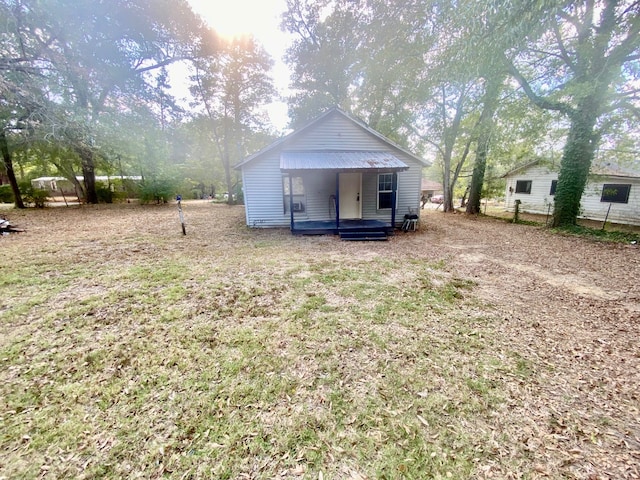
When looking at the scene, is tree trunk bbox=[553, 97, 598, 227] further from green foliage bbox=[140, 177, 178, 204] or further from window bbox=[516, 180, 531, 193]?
green foliage bbox=[140, 177, 178, 204]

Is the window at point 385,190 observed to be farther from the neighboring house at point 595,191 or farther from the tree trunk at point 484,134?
the neighboring house at point 595,191

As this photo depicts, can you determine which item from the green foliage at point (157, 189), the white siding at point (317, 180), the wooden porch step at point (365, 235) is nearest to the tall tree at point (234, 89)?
the green foliage at point (157, 189)

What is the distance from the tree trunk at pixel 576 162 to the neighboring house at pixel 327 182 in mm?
5214

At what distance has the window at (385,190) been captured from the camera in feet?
35.8

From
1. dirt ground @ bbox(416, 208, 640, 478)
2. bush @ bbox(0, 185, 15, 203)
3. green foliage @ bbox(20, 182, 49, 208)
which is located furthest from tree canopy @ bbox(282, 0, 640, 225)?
bush @ bbox(0, 185, 15, 203)

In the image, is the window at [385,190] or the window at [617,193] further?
the window at [617,193]

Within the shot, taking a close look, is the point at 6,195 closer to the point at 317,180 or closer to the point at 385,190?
the point at 317,180

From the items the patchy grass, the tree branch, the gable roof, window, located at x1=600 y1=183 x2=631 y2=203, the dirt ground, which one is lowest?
the dirt ground

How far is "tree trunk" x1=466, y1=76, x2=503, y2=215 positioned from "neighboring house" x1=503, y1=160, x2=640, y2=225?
353 cm

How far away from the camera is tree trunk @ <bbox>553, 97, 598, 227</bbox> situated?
9.34 metres

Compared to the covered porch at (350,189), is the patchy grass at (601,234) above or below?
below

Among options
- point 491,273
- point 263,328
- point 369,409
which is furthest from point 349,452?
point 491,273

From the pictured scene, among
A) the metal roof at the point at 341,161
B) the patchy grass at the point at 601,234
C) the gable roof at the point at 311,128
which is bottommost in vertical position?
the patchy grass at the point at 601,234

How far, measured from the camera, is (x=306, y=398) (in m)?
2.44
